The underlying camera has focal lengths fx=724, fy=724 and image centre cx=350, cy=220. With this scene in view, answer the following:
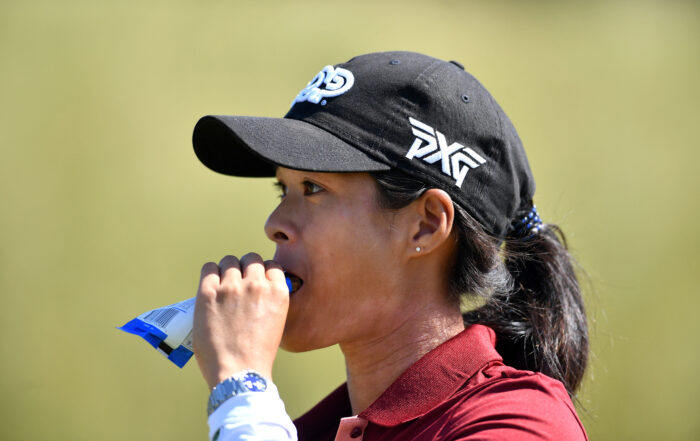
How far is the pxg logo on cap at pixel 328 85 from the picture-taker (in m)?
1.94

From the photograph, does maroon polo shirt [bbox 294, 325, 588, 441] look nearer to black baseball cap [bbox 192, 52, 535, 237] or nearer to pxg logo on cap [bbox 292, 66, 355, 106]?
black baseball cap [bbox 192, 52, 535, 237]

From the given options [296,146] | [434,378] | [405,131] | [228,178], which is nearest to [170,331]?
[296,146]

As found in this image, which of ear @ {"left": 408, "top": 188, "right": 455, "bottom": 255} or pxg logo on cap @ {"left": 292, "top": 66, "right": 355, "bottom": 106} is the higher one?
pxg logo on cap @ {"left": 292, "top": 66, "right": 355, "bottom": 106}

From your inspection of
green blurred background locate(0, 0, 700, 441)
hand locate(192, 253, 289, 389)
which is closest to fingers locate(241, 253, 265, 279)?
hand locate(192, 253, 289, 389)

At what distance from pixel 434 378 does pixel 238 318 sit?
0.52 meters

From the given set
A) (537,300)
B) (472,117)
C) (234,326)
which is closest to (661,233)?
(537,300)

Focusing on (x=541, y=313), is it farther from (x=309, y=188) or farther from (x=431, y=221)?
(x=309, y=188)

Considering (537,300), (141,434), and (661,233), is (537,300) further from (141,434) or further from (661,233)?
(661,233)

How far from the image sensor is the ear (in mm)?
1879

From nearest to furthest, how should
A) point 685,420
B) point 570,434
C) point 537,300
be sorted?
point 570,434 → point 537,300 → point 685,420

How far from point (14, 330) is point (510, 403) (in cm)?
335

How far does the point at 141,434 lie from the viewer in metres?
4.16

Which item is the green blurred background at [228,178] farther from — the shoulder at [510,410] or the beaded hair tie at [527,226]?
the shoulder at [510,410]

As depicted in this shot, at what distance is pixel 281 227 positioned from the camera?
6.27 ft
